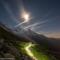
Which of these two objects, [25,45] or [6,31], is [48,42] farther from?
[6,31]

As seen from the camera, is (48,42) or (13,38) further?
(48,42)

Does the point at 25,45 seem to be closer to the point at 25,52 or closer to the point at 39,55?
the point at 25,52

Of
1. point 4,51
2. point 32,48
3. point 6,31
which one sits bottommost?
point 4,51

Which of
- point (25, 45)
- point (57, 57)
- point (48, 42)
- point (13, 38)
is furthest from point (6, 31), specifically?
point (57, 57)

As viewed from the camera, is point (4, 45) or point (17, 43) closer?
point (4, 45)

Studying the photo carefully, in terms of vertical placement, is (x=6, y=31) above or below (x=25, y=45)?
above

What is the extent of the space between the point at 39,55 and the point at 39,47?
0.43 m

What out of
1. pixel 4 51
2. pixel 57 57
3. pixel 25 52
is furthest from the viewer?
pixel 57 57

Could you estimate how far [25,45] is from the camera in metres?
8.26

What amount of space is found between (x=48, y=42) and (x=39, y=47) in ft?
1.96

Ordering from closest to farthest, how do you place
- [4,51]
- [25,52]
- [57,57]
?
[4,51] < [25,52] < [57,57]

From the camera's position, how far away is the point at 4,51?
736 cm

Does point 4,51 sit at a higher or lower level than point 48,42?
lower

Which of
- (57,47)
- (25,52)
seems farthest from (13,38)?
(57,47)
